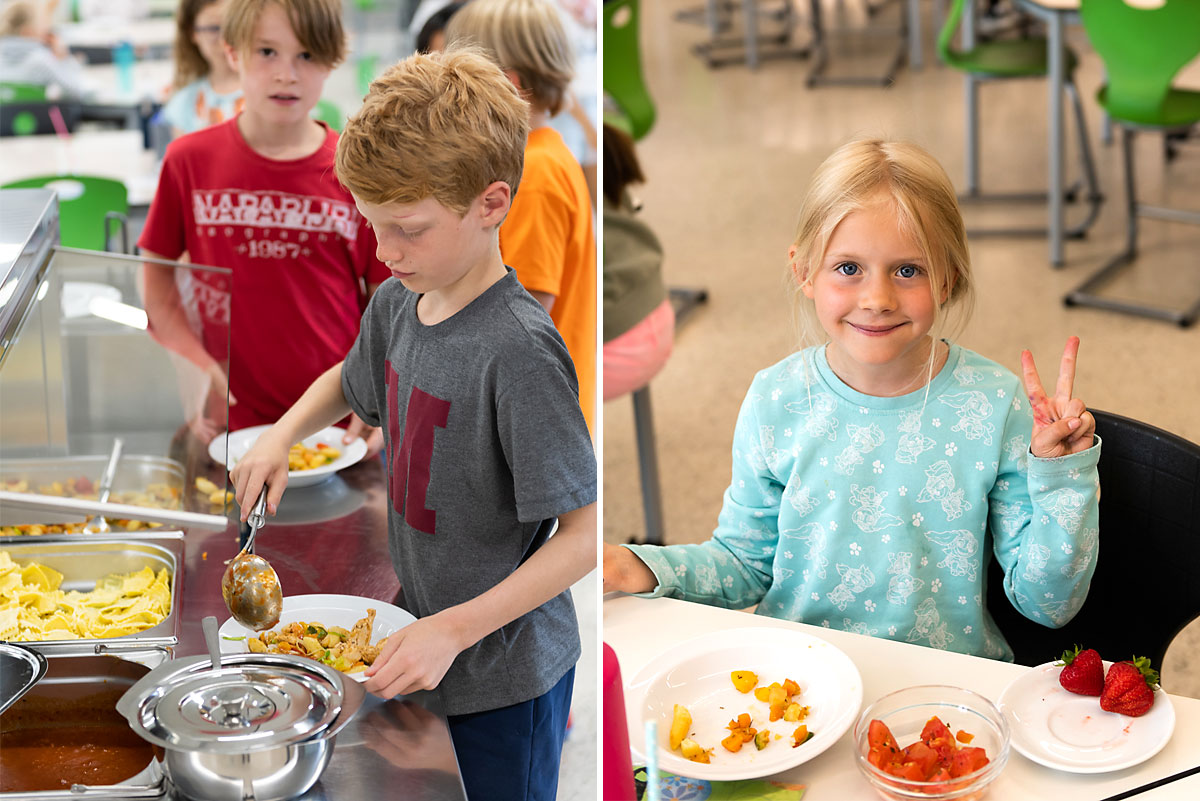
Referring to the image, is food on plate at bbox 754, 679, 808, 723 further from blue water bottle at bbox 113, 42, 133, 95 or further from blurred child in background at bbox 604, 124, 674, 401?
blue water bottle at bbox 113, 42, 133, 95

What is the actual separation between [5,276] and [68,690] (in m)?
0.43

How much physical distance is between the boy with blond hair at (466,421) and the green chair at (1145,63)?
2.98 m

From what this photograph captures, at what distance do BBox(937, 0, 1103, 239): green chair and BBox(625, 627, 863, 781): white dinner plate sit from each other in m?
3.35

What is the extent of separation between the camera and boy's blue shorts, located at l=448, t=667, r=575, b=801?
1.05 m

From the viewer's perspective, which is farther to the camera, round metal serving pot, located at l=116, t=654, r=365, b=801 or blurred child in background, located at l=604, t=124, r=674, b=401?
blurred child in background, located at l=604, t=124, r=674, b=401

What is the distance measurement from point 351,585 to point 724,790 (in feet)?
1.18

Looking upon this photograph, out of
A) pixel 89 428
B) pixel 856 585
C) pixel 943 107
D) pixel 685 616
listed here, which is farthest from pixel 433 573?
pixel 943 107

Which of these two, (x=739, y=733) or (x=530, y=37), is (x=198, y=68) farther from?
(x=739, y=733)

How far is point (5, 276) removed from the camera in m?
1.16

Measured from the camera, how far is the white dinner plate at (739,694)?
956 millimetres

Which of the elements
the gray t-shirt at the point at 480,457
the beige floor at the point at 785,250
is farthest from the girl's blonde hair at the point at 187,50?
the gray t-shirt at the point at 480,457

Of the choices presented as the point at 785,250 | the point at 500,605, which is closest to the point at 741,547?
the point at 500,605

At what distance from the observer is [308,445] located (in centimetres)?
122

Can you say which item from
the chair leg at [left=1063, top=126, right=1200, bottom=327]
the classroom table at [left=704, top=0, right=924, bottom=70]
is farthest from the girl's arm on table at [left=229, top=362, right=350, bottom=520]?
the classroom table at [left=704, top=0, right=924, bottom=70]
